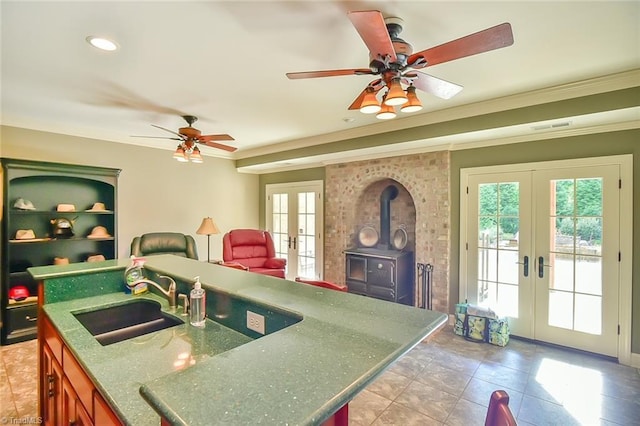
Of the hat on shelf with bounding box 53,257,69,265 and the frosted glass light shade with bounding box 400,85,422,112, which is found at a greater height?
the frosted glass light shade with bounding box 400,85,422,112

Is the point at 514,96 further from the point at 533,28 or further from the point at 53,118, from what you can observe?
the point at 53,118

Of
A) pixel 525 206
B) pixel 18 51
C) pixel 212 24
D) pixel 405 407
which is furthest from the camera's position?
pixel 525 206

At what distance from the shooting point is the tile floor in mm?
2275

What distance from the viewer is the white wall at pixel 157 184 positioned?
3977mm

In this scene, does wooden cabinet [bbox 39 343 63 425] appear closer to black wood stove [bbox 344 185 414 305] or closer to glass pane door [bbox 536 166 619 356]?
black wood stove [bbox 344 185 414 305]

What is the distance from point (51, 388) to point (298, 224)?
A: 4.48 metres

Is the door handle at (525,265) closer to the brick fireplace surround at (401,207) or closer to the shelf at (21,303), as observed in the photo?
the brick fireplace surround at (401,207)

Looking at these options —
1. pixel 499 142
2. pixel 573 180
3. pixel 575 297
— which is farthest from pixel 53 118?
pixel 575 297

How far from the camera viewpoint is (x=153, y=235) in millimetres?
4648

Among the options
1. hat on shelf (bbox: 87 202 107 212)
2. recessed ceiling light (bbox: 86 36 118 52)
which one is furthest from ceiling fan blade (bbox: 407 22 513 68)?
hat on shelf (bbox: 87 202 107 212)

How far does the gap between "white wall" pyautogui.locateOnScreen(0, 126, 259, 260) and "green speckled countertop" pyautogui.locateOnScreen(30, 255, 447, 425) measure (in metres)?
2.95

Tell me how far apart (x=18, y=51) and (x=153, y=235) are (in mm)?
2920

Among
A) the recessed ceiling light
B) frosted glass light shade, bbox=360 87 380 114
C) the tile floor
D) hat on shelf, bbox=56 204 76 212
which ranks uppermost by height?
the recessed ceiling light

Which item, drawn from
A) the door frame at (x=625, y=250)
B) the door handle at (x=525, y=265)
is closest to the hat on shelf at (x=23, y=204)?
the door handle at (x=525, y=265)
